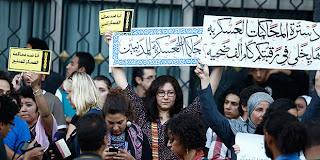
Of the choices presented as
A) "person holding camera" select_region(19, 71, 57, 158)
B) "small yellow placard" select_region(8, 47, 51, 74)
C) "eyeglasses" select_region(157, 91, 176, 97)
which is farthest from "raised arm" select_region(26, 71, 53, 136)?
"eyeglasses" select_region(157, 91, 176, 97)

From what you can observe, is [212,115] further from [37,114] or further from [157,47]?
[37,114]

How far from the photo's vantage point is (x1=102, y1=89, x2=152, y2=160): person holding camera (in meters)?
4.77

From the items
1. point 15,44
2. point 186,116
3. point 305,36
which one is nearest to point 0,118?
point 186,116

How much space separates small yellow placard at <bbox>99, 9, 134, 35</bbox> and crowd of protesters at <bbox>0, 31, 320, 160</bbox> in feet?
0.27

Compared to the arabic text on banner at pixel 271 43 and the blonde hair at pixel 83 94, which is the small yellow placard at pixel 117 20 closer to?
the blonde hair at pixel 83 94

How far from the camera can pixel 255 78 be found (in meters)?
7.00

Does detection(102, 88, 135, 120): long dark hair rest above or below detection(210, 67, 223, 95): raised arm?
below

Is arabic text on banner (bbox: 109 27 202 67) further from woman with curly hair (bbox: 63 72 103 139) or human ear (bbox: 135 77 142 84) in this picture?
human ear (bbox: 135 77 142 84)

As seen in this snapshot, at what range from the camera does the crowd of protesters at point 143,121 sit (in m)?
3.88

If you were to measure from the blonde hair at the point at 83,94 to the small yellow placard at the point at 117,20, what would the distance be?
593mm

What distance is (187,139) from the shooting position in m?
4.43

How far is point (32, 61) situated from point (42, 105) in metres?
0.60

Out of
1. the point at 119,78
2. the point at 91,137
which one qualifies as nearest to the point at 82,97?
the point at 119,78

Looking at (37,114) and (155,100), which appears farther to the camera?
(37,114)
